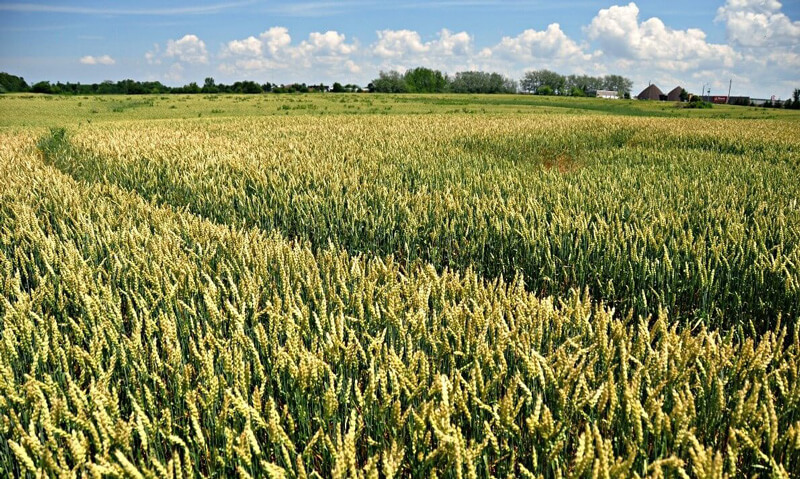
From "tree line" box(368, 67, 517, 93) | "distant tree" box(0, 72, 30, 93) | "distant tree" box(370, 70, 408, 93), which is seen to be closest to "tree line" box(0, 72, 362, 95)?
"distant tree" box(0, 72, 30, 93)

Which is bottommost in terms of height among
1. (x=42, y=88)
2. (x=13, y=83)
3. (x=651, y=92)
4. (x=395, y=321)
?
(x=395, y=321)

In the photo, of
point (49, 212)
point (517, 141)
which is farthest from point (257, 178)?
point (517, 141)

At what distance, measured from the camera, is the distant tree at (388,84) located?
93.4 metres

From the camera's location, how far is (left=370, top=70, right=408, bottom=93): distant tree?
307 feet

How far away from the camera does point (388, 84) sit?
9856 cm

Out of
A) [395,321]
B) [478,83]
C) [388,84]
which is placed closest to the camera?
[395,321]

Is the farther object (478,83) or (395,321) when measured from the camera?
(478,83)

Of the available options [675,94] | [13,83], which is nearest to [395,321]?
[13,83]

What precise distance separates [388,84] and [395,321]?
100717 mm

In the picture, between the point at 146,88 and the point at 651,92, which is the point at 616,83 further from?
the point at 146,88

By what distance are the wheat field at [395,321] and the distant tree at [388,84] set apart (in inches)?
3449

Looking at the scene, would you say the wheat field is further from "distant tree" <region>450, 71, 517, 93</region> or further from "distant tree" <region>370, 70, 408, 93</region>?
"distant tree" <region>450, 71, 517, 93</region>

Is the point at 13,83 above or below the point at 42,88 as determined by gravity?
above

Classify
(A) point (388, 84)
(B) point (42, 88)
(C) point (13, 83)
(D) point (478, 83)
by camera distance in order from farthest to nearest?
(D) point (478, 83) → (A) point (388, 84) → (C) point (13, 83) → (B) point (42, 88)
